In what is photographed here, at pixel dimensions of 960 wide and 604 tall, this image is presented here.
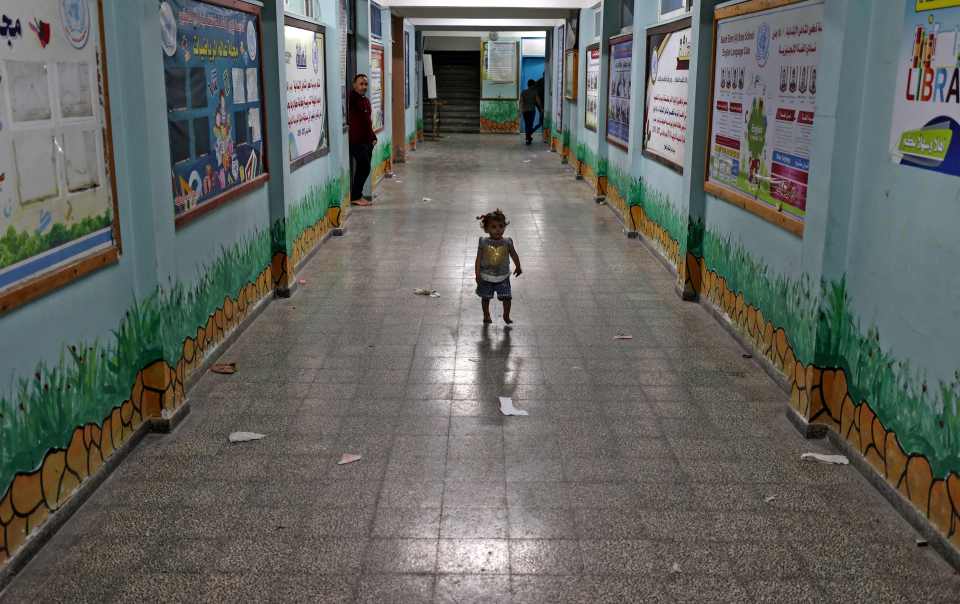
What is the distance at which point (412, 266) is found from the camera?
835 cm

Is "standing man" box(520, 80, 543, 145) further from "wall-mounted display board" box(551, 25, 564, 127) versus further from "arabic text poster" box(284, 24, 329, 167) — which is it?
"arabic text poster" box(284, 24, 329, 167)

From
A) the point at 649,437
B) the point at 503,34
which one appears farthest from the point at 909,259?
the point at 503,34

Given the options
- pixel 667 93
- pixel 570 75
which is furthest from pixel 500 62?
pixel 667 93

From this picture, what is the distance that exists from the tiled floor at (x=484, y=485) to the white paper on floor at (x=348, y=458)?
53 millimetres

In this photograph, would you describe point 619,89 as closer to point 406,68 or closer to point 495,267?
point 495,267

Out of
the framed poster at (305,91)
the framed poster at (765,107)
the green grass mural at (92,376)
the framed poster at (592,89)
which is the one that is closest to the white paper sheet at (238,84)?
the framed poster at (305,91)

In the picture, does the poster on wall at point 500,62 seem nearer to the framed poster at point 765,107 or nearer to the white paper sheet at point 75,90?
the framed poster at point 765,107

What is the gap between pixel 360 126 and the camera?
11.5m

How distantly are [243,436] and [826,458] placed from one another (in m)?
2.90

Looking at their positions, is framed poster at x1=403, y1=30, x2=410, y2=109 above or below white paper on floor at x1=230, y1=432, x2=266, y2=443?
above

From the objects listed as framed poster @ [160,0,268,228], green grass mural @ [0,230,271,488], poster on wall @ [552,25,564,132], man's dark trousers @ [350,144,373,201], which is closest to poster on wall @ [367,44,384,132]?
man's dark trousers @ [350,144,373,201]

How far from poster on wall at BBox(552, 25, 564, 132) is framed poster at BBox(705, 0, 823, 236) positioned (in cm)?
1284

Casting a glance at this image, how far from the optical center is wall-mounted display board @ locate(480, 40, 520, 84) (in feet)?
81.3

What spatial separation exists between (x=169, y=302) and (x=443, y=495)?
1831 mm
